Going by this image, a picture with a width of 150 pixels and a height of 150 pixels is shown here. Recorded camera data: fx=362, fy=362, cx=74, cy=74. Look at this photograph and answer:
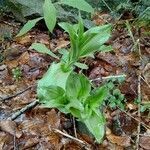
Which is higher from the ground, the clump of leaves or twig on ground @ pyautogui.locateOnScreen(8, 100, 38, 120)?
the clump of leaves

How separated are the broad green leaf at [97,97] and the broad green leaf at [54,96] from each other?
147 millimetres

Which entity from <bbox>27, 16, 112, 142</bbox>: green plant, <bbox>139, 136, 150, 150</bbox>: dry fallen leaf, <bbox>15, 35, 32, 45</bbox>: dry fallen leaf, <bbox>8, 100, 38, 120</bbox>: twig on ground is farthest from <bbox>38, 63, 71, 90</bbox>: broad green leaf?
<bbox>15, 35, 32, 45</bbox>: dry fallen leaf

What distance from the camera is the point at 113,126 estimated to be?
2.31 meters

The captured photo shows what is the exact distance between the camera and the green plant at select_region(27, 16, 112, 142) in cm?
204

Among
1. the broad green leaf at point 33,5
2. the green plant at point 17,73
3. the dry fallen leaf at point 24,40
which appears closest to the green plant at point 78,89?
the green plant at point 17,73

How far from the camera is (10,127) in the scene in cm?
220

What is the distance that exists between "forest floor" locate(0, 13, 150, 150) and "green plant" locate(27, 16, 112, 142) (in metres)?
0.18

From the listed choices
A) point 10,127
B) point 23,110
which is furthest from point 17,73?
point 10,127

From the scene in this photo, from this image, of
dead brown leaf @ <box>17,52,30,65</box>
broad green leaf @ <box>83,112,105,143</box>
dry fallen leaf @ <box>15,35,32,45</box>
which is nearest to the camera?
broad green leaf @ <box>83,112,105,143</box>

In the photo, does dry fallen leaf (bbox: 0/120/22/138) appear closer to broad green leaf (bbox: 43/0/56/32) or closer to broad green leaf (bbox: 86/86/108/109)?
broad green leaf (bbox: 86/86/108/109)

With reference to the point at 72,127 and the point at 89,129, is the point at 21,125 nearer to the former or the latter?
the point at 72,127

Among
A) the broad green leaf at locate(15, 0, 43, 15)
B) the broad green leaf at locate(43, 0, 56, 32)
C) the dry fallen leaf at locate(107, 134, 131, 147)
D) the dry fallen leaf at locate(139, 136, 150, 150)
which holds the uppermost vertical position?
the broad green leaf at locate(43, 0, 56, 32)

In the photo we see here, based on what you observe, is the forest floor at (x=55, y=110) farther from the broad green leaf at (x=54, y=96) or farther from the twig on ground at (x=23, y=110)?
the broad green leaf at (x=54, y=96)

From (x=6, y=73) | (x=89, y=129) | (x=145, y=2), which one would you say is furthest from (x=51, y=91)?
(x=145, y=2)
